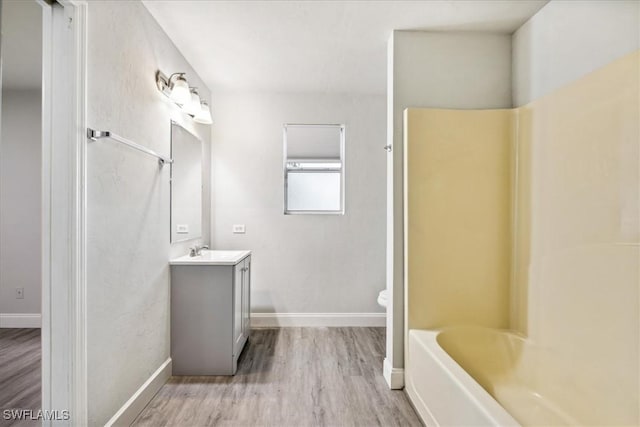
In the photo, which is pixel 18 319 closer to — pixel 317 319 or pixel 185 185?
pixel 185 185

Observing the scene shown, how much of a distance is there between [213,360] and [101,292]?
3.74 feet

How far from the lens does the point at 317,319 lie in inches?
146

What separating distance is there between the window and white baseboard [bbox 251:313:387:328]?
1.14m

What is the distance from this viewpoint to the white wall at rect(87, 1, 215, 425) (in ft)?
5.51

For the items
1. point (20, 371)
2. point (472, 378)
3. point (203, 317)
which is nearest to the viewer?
point (472, 378)

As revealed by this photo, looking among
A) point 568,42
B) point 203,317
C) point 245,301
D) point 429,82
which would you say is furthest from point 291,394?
point 568,42

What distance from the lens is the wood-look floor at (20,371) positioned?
5.98 ft

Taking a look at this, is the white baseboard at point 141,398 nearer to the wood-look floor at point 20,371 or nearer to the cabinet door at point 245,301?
the wood-look floor at point 20,371

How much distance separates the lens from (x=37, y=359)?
2176mm

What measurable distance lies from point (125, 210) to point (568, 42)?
2726 mm

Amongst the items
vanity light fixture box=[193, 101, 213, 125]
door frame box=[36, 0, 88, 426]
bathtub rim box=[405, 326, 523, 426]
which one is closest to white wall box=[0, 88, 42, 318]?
door frame box=[36, 0, 88, 426]

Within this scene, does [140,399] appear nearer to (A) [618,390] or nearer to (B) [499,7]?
(A) [618,390]

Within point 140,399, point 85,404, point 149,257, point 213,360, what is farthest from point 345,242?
point 85,404

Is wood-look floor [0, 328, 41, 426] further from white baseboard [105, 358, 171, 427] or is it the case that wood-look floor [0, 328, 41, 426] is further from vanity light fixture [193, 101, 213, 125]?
vanity light fixture [193, 101, 213, 125]
